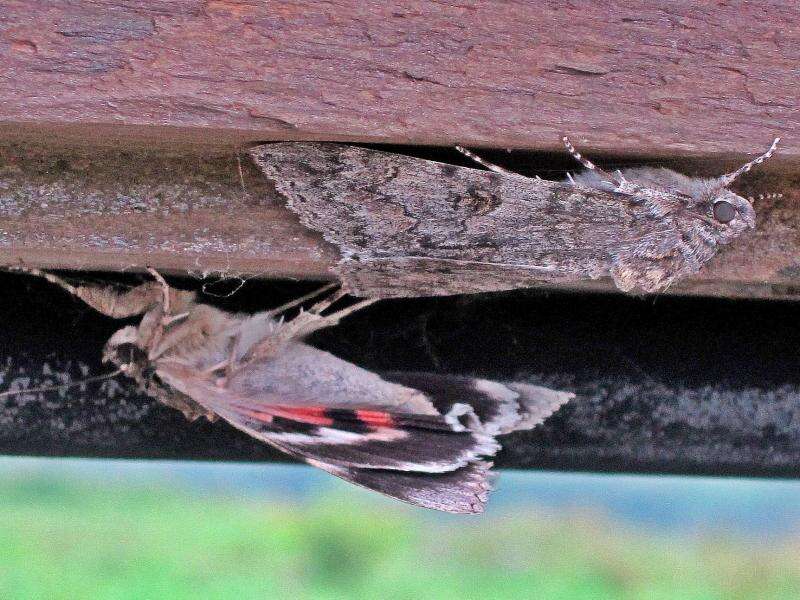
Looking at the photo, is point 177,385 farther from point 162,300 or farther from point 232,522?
point 232,522

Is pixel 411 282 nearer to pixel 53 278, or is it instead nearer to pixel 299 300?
pixel 299 300

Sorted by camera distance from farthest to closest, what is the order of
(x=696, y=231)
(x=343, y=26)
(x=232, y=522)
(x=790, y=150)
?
1. (x=232, y=522)
2. (x=696, y=231)
3. (x=790, y=150)
4. (x=343, y=26)

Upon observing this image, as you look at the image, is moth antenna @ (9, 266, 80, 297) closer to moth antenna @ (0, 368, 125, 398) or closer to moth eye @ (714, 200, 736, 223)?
moth antenna @ (0, 368, 125, 398)

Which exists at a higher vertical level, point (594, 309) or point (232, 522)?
point (594, 309)

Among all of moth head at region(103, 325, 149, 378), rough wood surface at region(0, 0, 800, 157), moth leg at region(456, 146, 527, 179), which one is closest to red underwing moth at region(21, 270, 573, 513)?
moth head at region(103, 325, 149, 378)

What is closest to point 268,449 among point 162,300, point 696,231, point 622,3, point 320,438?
point 320,438

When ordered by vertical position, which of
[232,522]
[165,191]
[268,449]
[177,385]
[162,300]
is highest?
[165,191]

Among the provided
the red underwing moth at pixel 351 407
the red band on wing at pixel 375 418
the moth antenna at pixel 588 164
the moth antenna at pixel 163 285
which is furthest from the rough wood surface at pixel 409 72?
the red band on wing at pixel 375 418
